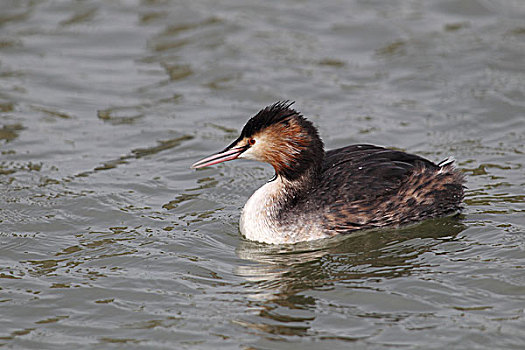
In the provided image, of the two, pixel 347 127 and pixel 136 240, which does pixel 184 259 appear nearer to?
pixel 136 240

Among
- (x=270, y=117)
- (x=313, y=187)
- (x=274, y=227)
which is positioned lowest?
(x=274, y=227)

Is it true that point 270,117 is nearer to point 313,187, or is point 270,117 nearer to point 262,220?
point 313,187

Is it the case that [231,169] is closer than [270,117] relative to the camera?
No

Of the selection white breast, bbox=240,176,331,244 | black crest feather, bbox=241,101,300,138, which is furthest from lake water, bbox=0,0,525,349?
black crest feather, bbox=241,101,300,138

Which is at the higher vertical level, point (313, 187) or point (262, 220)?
point (313, 187)

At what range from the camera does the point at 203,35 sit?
44.1 ft

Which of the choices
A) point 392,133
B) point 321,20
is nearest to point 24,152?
point 392,133

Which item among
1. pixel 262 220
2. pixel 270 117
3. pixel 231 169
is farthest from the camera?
pixel 231 169

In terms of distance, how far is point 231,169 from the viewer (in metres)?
9.77

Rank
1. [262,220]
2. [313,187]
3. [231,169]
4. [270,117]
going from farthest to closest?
1. [231,169]
2. [313,187]
3. [262,220]
4. [270,117]

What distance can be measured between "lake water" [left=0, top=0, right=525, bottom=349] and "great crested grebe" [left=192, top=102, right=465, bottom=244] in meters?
0.16

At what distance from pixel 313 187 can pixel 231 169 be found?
1.81 m

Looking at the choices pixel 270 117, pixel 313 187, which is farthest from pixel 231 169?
pixel 270 117

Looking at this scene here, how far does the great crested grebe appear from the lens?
795cm
